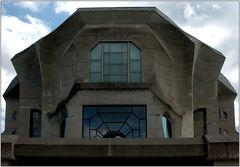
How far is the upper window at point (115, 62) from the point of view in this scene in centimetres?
3375

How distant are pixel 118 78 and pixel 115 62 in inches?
48.3

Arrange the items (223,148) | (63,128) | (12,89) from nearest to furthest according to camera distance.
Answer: (223,148) → (63,128) → (12,89)

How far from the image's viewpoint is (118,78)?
3372cm

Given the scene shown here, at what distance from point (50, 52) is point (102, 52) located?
4896 mm

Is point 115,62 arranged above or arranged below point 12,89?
above

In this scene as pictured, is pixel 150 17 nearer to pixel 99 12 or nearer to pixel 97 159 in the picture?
pixel 99 12

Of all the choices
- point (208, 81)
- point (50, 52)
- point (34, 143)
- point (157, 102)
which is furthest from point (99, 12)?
point (34, 143)

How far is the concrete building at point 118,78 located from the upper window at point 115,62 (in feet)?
0.24

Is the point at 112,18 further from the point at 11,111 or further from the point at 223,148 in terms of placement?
the point at 223,148

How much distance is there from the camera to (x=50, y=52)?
3672cm

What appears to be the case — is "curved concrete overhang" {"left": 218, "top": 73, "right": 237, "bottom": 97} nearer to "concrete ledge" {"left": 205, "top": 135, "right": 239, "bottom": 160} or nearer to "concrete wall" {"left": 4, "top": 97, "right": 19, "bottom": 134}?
"concrete wall" {"left": 4, "top": 97, "right": 19, "bottom": 134}

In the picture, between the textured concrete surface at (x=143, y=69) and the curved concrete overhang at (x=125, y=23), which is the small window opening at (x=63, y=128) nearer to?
the textured concrete surface at (x=143, y=69)

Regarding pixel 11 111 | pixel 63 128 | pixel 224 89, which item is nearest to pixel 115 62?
pixel 63 128

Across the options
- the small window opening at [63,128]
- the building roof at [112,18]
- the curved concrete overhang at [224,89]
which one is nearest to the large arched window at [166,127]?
the building roof at [112,18]
